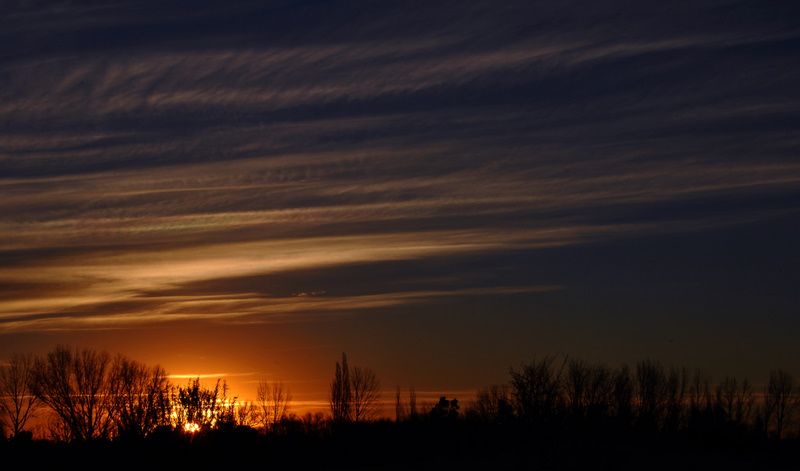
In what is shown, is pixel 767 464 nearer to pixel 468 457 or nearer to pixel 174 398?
pixel 468 457

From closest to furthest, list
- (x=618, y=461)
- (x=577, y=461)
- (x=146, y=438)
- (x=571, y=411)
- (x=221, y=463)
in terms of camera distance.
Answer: (x=577, y=461) → (x=618, y=461) → (x=221, y=463) → (x=146, y=438) → (x=571, y=411)

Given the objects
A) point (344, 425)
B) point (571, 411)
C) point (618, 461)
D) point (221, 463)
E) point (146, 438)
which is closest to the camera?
point (618, 461)

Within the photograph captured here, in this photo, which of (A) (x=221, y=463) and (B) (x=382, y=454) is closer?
(A) (x=221, y=463)

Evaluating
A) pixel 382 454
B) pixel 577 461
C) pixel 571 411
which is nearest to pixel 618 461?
pixel 577 461

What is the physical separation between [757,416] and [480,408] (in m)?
25.5

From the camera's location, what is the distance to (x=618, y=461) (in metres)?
62.5

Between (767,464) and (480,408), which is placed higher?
(480,408)

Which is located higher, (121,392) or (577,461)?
(121,392)

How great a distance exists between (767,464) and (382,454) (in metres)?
32.9

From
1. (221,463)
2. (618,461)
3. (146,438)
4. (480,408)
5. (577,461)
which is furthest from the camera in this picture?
(480,408)

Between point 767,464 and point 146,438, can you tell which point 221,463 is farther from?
point 767,464

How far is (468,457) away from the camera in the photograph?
78.9 metres

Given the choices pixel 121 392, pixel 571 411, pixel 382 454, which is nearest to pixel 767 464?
pixel 571 411

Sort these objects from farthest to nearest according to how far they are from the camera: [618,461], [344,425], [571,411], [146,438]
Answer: [344,425] < [571,411] < [146,438] < [618,461]
